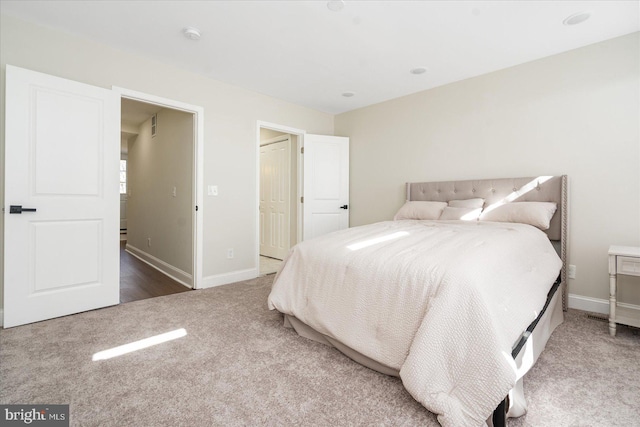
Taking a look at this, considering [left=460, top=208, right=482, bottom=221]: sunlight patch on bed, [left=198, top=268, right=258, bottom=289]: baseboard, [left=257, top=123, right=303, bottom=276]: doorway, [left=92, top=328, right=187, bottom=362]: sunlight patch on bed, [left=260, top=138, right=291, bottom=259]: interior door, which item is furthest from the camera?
[left=260, top=138, right=291, bottom=259]: interior door

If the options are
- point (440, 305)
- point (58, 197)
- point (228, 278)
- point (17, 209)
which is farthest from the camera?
point (228, 278)

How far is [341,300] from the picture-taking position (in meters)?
1.80

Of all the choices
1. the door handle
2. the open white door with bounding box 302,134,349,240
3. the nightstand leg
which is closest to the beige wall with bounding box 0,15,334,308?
the door handle

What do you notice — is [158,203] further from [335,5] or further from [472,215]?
[472,215]

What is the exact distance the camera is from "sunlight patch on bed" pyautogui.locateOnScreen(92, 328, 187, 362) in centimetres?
185

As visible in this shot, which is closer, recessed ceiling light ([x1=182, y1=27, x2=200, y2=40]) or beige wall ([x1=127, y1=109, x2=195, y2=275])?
recessed ceiling light ([x1=182, y1=27, x2=200, y2=40])

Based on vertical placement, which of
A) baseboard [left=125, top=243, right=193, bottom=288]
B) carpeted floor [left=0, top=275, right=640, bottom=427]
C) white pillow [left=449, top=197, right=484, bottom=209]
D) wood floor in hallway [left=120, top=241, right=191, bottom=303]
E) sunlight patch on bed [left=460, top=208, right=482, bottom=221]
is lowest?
carpeted floor [left=0, top=275, right=640, bottom=427]

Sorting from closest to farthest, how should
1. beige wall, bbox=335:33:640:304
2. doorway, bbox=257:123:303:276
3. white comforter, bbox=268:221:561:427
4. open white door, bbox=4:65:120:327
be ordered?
white comforter, bbox=268:221:561:427 < open white door, bbox=4:65:120:327 < beige wall, bbox=335:33:640:304 < doorway, bbox=257:123:303:276

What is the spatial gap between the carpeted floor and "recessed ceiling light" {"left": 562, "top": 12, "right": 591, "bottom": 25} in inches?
95.8

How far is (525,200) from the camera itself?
295 cm

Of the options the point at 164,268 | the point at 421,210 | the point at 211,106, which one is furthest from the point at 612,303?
the point at 164,268

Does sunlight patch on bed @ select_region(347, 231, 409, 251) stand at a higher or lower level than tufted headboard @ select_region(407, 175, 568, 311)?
lower

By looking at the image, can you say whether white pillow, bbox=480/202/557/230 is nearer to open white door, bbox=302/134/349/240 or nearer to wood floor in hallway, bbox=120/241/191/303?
open white door, bbox=302/134/349/240

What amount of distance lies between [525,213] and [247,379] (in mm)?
2717
